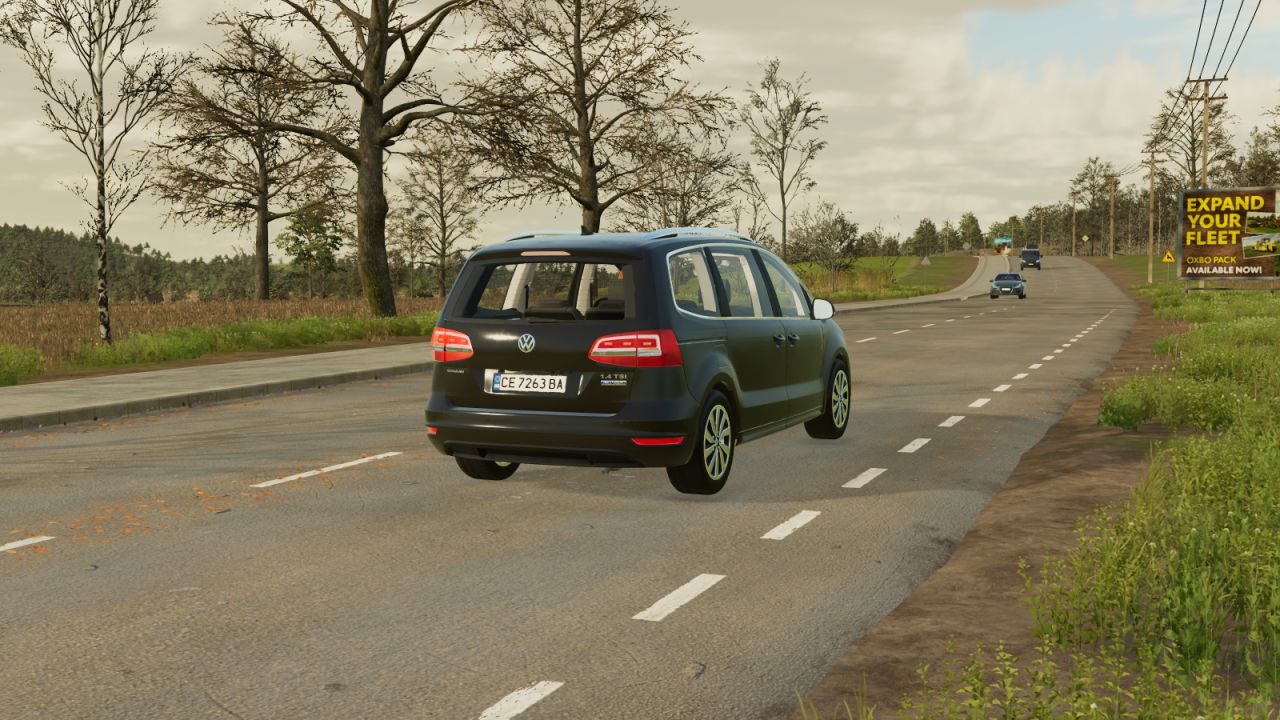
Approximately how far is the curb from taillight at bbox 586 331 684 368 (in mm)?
7660

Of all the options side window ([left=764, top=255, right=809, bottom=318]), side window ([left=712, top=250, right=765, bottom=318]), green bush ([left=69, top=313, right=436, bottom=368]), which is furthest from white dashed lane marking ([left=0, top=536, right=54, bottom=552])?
green bush ([left=69, top=313, right=436, bottom=368])

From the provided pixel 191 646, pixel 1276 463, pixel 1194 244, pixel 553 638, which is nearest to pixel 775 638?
pixel 553 638

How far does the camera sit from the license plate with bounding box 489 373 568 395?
297 inches

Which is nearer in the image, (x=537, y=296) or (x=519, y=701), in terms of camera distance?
(x=519, y=701)

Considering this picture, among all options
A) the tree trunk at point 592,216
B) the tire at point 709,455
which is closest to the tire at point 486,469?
the tire at point 709,455

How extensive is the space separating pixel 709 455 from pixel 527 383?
1.36 metres

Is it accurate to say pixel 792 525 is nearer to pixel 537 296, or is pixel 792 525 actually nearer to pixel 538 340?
pixel 538 340

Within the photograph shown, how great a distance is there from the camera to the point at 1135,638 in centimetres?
453

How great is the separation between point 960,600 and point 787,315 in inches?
177

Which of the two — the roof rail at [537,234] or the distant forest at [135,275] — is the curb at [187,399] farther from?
the distant forest at [135,275]

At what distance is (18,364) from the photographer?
17.2m

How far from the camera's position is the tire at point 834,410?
10570 mm

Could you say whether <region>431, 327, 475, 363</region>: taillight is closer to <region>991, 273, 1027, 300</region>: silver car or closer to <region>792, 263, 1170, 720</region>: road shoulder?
<region>792, 263, 1170, 720</region>: road shoulder

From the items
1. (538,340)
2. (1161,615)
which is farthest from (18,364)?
(1161,615)
